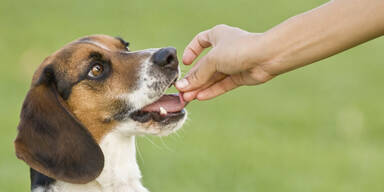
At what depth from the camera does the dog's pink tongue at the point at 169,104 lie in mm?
5156

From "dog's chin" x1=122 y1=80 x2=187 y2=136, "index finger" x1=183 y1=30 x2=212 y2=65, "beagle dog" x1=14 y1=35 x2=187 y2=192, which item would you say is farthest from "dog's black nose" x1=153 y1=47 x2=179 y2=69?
"dog's chin" x1=122 y1=80 x2=187 y2=136

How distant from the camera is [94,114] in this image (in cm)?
511

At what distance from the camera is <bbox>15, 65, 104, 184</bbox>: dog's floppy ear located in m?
4.81

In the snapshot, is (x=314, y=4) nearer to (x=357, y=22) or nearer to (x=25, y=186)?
(x=25, y=186)

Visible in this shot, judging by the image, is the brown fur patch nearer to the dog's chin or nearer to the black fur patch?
the dog's chin

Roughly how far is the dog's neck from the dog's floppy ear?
0.55 ft

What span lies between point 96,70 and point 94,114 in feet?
1.20

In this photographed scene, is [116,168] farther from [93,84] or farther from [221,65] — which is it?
[221,65]

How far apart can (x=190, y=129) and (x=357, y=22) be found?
556cm

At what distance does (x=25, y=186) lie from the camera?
7711mm

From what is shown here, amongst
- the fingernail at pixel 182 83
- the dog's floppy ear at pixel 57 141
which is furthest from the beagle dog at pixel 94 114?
the fingernail at pixel 182 83

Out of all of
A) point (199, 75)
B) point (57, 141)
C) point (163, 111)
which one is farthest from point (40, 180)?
point (199, 75)

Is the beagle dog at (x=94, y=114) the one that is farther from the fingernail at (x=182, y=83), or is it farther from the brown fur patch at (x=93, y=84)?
the fingernail at (x=182, y=83)

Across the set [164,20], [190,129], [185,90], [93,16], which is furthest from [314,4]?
[185,90]
